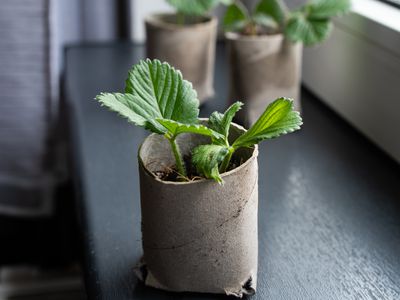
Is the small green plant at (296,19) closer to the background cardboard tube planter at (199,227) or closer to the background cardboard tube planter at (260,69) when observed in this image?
the background cardboard tube planter at (260,69)

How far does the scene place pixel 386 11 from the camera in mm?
950

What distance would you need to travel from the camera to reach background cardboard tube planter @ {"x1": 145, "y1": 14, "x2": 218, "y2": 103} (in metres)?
0.98

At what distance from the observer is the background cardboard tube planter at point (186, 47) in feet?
3.21

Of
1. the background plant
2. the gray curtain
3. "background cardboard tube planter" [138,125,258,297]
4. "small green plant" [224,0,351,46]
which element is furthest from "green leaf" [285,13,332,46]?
the gray curtain

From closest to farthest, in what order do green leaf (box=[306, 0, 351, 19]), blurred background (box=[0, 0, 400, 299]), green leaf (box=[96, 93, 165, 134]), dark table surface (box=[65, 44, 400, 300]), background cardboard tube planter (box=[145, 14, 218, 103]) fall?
1. green leaf (box=[96, 93, 165, 134])
2. dark table surface (box=[65, 44, 400, 300])
3. green leaf (box=[306, 0, 351, 19])
4. background cardboard tube planter (box=[145, 14, 218, 103])
5. blurred background (box=[0, 0, 400, 299])

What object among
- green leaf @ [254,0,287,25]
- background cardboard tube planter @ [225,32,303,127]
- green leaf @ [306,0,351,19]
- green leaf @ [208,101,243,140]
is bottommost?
background cardboard tube planter @ [225,32,303,127]

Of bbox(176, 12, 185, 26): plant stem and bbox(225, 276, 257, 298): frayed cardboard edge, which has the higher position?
bbox(176, 12, 185, 26): plant stem

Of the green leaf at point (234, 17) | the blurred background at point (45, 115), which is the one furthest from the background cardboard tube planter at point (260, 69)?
the blurred background at point (45, 115)

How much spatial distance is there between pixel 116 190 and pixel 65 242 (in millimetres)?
696

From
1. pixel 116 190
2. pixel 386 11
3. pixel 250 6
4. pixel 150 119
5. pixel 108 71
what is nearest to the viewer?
pixel 150 119

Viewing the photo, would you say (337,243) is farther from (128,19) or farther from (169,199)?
(128,19)

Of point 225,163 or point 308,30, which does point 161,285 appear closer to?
point 225,163

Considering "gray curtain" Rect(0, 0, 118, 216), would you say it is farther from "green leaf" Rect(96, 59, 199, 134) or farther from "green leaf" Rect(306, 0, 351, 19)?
"green leaf" Rect(96, 59, 199, 134)

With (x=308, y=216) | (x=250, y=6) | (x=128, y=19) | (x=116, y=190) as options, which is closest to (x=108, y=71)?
(x=128, y=19)
